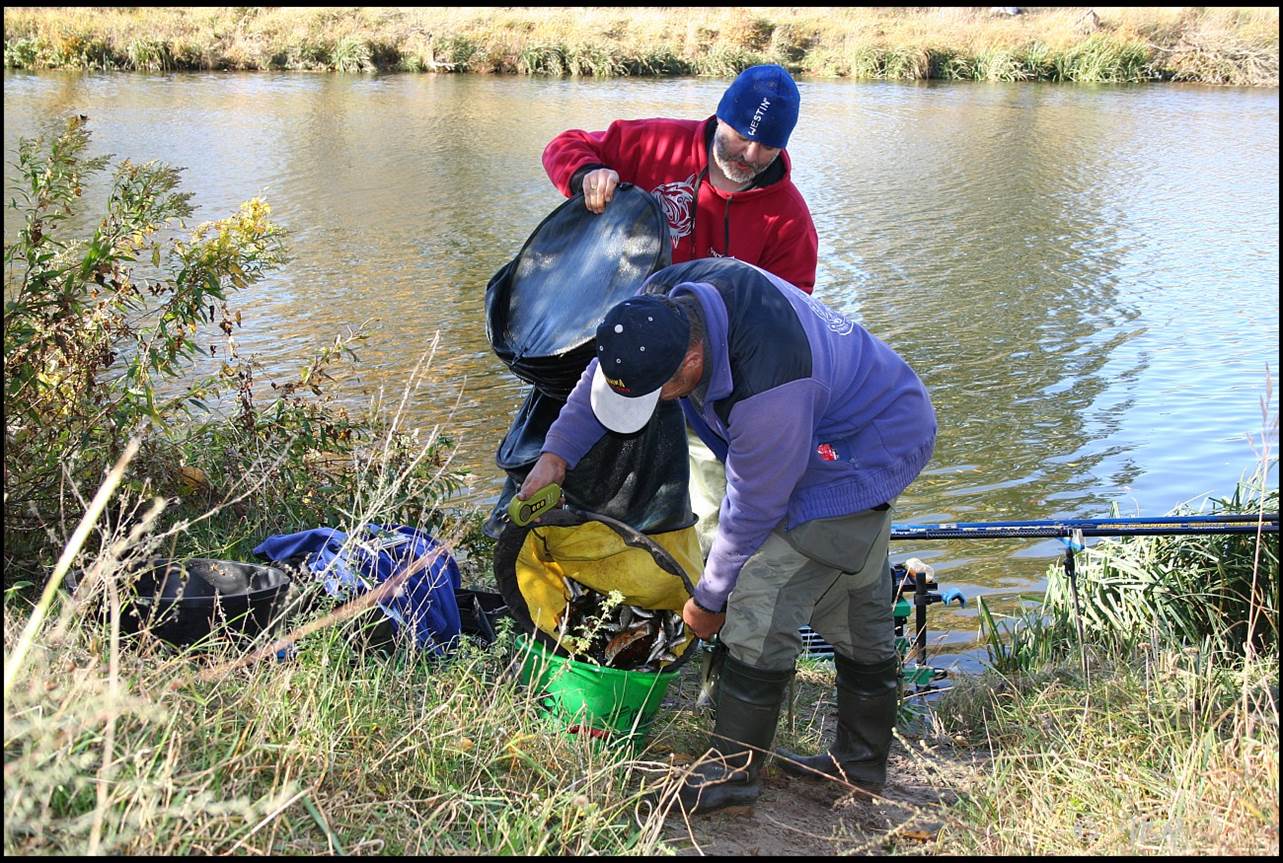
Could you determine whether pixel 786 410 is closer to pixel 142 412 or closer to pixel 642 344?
pixel 642 344

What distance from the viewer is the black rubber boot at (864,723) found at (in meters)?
3.60

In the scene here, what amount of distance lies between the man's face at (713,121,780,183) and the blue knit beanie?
26 millimetres

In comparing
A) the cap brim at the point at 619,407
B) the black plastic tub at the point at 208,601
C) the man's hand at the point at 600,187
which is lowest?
the black plastic tub at the point at 208,601

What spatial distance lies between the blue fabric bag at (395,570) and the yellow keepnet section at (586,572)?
0.29 metres

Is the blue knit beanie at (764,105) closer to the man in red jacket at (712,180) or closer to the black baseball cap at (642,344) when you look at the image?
the man in red jacket at (712,180)

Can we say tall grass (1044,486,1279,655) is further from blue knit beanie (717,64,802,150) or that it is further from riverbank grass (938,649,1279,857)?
blue knit beanie (717,64,802,150)

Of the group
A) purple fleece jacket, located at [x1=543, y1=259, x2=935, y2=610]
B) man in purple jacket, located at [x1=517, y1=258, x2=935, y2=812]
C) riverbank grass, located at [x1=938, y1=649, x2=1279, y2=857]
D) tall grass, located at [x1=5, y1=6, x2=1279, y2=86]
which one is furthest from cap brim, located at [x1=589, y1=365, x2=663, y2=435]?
tall grass, located at [x1=5, y1=6, x2=1279, y2=86]

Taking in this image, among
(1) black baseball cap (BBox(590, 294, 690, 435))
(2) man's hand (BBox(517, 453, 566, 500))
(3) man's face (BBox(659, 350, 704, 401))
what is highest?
(1) black baseball cap (BBox(590, 294, 690, 435))

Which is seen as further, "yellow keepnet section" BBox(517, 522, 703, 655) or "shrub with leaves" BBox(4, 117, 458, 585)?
"shrub with leaves" BBox(4, 117, 458, 585)

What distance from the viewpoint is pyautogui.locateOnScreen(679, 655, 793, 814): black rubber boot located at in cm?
336

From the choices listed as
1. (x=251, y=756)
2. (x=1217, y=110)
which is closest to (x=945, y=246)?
(x=251, y=756)

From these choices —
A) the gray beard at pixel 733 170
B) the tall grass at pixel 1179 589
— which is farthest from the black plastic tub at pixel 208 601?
the tall grass at pixel 1179 589

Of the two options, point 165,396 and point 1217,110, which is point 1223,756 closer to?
point 165,396

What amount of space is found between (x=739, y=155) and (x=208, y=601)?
83.8 inches
